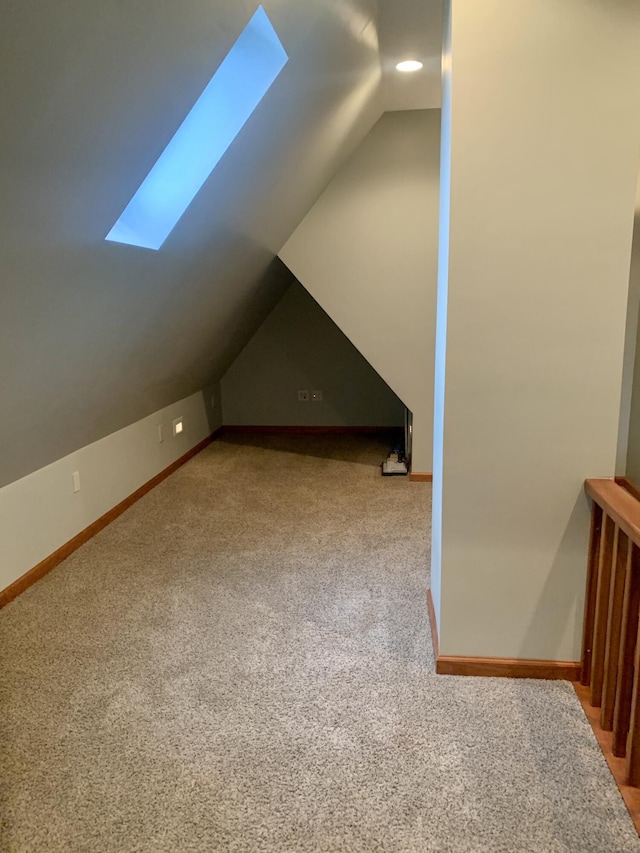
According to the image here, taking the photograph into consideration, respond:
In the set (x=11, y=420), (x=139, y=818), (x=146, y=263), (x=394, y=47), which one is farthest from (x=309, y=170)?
(x=139, y=818)

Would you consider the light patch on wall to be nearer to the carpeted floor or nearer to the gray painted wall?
the carpeted floor

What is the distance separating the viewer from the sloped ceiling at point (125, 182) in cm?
126

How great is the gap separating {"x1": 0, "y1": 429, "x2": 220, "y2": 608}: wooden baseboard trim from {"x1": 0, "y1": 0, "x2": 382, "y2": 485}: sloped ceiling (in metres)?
0.47

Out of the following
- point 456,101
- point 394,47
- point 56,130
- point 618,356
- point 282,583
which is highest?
point 394,47

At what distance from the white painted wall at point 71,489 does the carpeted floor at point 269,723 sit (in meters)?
0.17

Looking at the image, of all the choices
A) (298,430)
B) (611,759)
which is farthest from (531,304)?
(298,430)

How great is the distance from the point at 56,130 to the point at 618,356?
1.61 metres

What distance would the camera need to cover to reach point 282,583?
2.70 meters

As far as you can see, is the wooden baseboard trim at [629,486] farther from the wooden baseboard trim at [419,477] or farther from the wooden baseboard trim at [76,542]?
the wooden baseboard trim at [76,542]

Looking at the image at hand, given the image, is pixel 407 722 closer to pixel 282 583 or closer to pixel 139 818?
pixel 139 818

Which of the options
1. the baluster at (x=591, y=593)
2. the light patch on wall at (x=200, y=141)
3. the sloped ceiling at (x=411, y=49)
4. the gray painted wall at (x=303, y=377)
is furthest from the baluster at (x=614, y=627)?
the gray painted wall at (x=303, y=377)

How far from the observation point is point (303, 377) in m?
5.41

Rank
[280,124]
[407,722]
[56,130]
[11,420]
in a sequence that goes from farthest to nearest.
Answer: [280,124], [11,420], [407,722], [56,130]

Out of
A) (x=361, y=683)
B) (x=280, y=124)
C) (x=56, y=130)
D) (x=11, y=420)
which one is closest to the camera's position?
→ (x=56, y=130)
